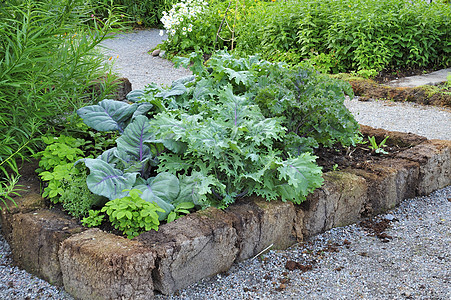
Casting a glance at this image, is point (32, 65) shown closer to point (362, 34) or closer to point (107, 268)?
point (107, 268)

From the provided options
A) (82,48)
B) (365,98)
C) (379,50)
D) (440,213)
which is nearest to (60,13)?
(82,48)

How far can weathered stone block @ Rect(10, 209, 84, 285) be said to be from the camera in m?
2.33

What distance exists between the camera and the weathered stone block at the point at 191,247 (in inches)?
86.2

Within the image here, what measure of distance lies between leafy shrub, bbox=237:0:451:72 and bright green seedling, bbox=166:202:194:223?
4.78 meters

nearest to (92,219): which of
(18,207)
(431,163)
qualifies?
(18,207)

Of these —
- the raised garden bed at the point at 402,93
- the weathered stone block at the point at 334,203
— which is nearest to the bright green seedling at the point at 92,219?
the weathered stone block at the point at 334,203

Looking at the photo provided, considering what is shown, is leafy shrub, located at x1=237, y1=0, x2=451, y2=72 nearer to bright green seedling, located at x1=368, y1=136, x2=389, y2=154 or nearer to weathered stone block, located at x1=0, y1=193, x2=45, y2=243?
bright green seedling, located at x1=368, y1=136, x2=389, y2=154

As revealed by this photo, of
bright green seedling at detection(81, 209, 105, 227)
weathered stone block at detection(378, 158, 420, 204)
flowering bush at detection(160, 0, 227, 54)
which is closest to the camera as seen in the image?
bright green seedling at detection(81, 209, 105, 227)

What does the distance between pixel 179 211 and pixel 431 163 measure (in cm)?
200

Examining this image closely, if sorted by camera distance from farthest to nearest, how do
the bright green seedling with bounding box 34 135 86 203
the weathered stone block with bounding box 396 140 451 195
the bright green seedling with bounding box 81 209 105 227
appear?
the weathered stone block with bounding box 396 140 451 195 → the bright green seedling with bounding box 34 135 86 203 → the bright green seedling with bounding box 81 209 105 227

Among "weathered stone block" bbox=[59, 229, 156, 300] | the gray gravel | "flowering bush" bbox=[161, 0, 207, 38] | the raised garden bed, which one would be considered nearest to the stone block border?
"weathered stone block" bbox=[59, 229, 156, 300]

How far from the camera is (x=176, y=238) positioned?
2.24m

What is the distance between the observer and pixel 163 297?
2.21 metres

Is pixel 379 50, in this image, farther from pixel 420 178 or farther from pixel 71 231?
pixel 71 231
